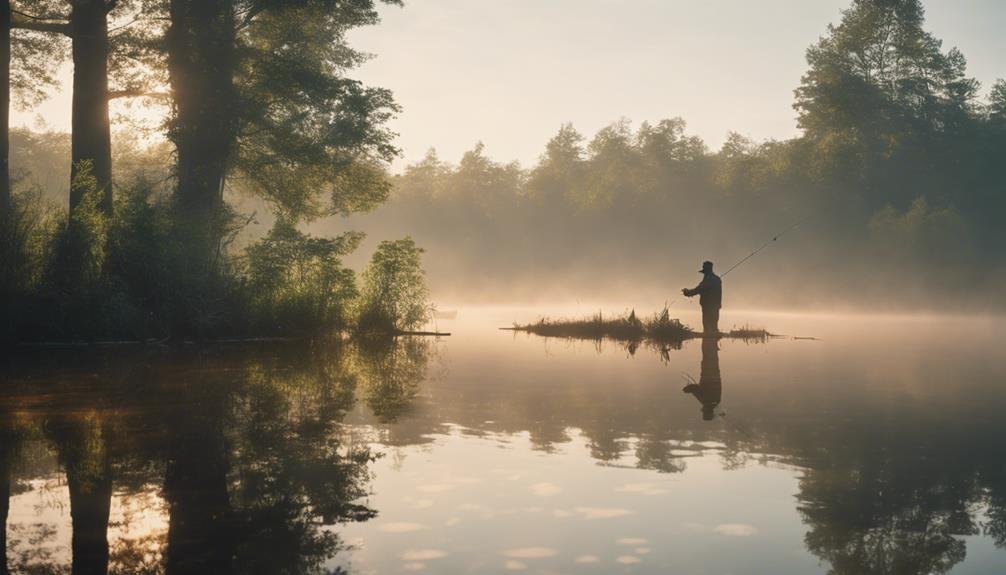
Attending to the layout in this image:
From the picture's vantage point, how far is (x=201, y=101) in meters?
29.8

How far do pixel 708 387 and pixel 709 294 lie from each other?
10364mm

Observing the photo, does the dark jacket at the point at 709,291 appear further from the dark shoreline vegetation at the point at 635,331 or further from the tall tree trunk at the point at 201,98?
the tall tree trunk at the point at 201,98

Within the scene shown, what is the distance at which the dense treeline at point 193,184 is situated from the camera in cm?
2303

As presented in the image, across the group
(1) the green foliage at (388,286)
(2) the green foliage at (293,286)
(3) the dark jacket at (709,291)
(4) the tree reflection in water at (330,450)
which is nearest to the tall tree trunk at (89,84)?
(2) the green foliage at (293,286)

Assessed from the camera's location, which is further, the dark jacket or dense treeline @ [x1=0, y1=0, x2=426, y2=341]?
the dark jacket

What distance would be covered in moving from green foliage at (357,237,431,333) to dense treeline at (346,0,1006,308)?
5342 cm

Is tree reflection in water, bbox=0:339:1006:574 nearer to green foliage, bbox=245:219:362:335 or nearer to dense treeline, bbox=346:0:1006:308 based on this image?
green foliage, bbox=245:219:362:335

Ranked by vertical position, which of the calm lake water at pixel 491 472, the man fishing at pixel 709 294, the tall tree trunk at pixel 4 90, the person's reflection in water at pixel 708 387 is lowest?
the calm lake water at pixel 491 472

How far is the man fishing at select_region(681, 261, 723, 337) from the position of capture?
25922 mm

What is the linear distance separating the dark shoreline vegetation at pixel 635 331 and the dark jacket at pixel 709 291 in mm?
1634

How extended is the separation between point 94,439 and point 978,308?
2871 inches

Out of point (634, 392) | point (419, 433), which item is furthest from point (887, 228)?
point (419, 433)

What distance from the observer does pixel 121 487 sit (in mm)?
7926

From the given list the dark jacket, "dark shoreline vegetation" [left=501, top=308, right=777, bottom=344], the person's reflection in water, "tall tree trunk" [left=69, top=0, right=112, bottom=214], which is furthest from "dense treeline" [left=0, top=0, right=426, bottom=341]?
the person's reflection in water
